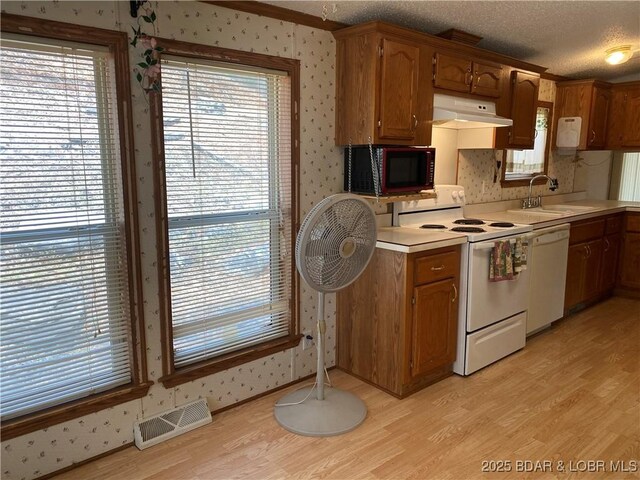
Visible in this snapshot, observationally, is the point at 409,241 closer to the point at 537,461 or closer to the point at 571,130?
the point at 537,461

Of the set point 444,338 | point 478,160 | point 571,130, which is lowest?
point 444,338

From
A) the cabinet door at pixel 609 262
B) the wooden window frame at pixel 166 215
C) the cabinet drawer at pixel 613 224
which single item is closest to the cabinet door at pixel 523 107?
the cabinet drawer at pixel 613 224

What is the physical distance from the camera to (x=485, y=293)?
10.1 feet

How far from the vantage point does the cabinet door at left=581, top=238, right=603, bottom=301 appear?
171 inches

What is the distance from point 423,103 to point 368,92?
1.40 feet

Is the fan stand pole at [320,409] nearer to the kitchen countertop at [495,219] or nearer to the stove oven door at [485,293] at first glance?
the kitchen countertop at [495,219]

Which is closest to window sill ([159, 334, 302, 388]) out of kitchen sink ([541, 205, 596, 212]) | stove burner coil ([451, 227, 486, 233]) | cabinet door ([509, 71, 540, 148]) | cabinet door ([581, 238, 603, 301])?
stove burner coil ([451, 227, 486, 233])

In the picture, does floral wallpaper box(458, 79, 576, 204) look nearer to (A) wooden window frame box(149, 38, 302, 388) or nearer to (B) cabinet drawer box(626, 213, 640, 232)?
(B) cabinet drawer box(626, 213, 640, 232)

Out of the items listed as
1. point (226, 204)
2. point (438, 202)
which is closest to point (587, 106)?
point (438, 202)

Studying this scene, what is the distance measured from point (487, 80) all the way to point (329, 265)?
77.4 inches

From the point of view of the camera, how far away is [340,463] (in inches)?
87.4

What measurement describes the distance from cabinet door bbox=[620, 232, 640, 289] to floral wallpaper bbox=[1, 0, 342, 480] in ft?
11.3

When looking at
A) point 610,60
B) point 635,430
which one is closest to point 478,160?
point 610,60

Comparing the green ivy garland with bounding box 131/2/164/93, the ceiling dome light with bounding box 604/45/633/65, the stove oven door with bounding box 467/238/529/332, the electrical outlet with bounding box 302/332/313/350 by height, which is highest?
the ceiling dome light with bounding box 604/45/633/65
